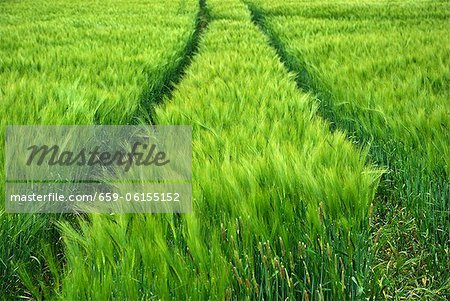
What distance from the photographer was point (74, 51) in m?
3.86

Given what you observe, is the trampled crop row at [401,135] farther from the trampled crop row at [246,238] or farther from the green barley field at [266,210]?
the trampled crop row at [246,238]

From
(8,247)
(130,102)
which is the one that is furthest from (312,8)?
(8,247)

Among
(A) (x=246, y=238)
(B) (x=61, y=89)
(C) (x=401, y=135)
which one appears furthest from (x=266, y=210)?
(B) (x=61, y=89)

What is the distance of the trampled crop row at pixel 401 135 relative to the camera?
1104 millimetres

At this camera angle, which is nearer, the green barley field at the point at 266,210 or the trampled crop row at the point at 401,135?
the green barley field at the point at 266,210

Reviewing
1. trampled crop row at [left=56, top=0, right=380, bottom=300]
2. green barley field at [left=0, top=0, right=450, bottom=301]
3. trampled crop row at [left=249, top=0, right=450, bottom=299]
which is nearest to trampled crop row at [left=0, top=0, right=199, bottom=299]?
green barley field at [left=0, top=0, right=450, bottom=301]

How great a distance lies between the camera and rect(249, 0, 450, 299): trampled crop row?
110 centimetres

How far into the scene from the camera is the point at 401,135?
1642 millimetres

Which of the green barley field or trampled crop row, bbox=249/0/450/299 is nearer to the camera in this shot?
the green barley field

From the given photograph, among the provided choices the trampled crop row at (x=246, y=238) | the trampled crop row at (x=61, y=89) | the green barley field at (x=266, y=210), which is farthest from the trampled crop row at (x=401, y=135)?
the trampled crop row at (x=61, y=89)

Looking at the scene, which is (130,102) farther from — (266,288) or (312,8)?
(312,8)
